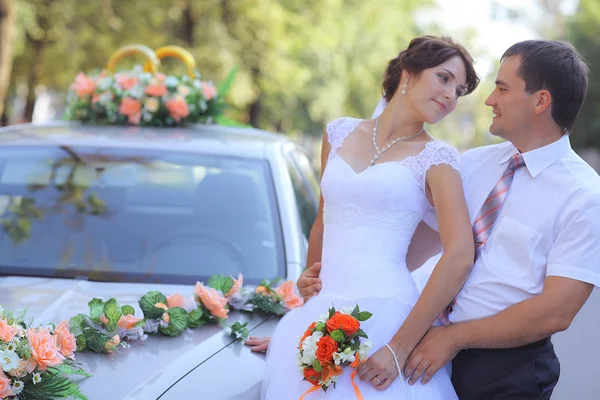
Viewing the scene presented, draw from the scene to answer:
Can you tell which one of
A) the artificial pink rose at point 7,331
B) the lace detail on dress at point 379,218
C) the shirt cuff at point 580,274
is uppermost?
the shirt cuff at point 580,274

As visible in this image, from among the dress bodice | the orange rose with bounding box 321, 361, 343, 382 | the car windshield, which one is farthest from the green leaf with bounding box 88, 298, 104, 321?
the orange rose with bounding box 321, 361, 343, 382

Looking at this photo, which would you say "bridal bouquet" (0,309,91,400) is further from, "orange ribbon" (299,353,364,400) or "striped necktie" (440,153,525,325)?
"striped necktie" (440,153,525,325)

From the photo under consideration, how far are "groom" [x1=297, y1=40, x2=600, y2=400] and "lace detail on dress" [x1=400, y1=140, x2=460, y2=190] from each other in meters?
0.14

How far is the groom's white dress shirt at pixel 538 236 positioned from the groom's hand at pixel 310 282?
0.47 meters

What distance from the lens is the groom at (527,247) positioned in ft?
7.47

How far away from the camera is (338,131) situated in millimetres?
2928

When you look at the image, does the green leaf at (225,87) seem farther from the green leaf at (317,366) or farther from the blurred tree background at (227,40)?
the blurred tree background at (227,40)

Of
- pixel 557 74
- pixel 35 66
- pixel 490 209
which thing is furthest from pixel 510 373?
pixel 35 66

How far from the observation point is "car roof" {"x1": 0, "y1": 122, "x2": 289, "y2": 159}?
3916 mm

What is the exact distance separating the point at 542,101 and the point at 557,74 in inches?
3.2

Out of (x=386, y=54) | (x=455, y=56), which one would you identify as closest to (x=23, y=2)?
(x=455, y=56)

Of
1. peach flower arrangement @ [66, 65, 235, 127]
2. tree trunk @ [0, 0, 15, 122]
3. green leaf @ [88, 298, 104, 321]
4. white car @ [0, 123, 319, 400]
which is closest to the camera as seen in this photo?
green leaf @ [88, 298, 104, 321]

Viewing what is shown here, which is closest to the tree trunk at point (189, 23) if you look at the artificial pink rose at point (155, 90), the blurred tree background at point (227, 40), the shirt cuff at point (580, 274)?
the blurred tree background at point (227, 40)

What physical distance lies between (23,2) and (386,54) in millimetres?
15030
